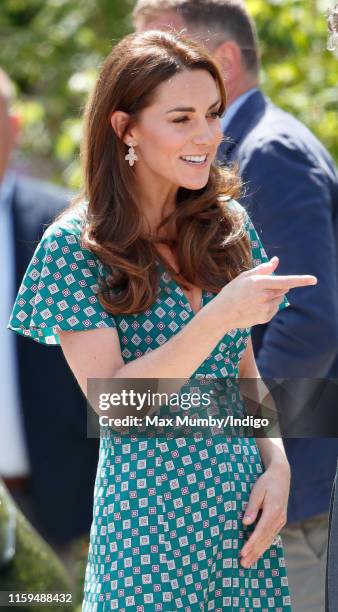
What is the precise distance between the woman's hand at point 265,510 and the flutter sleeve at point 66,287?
20.0 inches

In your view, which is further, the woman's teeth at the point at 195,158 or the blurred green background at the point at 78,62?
the blurred green background at the point at 78,62

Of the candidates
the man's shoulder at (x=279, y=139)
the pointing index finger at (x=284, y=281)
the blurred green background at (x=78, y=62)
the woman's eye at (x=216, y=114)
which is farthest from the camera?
the blurred green background at (x=78, y=62)

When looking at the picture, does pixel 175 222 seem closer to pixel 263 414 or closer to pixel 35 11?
pixel 263 414

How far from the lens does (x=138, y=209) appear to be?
2.79 metres

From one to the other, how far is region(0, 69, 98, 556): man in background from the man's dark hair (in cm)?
71

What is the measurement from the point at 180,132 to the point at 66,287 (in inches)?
18.5

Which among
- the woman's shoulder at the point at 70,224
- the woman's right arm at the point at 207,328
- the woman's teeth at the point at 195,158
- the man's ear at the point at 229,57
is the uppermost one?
the man's ear at the point at 229,57

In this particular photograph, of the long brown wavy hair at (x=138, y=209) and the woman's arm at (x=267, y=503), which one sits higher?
the long brown wavy hair at (x=138, y=209)

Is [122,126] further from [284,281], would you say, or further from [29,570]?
[29,570]

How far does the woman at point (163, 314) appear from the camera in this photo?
2.54m

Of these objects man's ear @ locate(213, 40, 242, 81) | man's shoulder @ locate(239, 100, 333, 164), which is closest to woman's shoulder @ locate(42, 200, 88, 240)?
man's shoulder @ locate(239, 100, 333, 164)

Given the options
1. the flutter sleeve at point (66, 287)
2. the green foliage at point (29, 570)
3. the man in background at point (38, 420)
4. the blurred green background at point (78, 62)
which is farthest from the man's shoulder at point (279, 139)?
the green foliage at point (29, 570)

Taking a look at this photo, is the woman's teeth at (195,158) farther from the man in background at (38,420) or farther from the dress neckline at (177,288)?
the man in background at (38,420)

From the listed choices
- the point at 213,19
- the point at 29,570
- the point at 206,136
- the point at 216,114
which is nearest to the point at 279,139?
the point at 213,19
